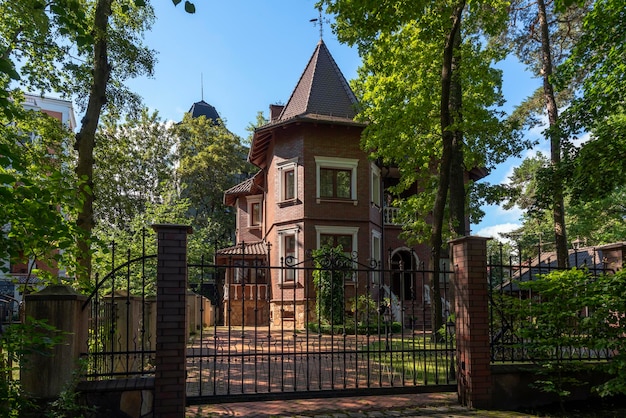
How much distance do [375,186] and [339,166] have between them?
267 cm

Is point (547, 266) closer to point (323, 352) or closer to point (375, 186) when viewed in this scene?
point (323, 352)

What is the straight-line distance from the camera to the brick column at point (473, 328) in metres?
6.53

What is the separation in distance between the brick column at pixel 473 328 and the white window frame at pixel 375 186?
16.1 m

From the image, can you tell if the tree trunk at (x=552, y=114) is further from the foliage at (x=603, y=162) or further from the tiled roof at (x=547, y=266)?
the foliage at (x=603, y=162)

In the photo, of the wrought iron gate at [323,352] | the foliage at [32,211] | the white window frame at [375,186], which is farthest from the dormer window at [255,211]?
the foliage at [32,211]

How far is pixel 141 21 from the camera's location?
14133 millimetres

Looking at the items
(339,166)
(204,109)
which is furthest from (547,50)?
(204,109)

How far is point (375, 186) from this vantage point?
23.9 metres

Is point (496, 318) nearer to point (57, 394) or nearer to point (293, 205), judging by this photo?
point (57, 394)

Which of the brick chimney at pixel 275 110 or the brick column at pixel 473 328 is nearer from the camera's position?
the brick column at pixel 473 328

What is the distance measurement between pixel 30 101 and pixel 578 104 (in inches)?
1256

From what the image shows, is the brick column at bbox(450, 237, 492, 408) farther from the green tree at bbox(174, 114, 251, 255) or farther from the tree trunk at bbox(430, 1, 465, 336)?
the green tree at bbox(174, 114, 251, 255)

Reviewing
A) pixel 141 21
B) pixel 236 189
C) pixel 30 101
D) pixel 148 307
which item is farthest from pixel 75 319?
pixel 30 101

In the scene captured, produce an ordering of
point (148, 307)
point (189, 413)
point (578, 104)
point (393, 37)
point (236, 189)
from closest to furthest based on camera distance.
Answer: point (189, 413)
point (148, 307)
point (578, 104)
point (393, 37)
point (236, 189)
